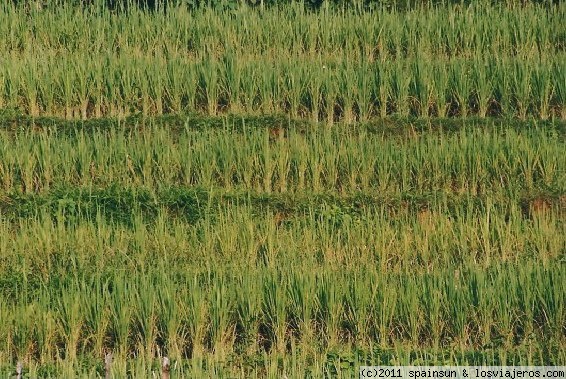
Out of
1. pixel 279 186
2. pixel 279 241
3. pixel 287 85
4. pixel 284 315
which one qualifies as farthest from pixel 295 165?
pixel 284 315

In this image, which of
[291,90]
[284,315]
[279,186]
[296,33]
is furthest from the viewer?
[296,33]

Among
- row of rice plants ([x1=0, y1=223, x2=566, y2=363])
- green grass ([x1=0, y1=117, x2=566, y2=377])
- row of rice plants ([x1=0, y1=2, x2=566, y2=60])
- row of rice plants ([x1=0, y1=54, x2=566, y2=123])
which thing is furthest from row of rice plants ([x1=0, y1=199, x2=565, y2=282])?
row of rice plants ([x1=0, y1=2, x2=566, y2=60])

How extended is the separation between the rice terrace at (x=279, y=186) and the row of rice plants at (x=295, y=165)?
2cm

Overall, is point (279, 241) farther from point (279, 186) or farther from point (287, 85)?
point (287, 85)

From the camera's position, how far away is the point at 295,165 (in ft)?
25.7

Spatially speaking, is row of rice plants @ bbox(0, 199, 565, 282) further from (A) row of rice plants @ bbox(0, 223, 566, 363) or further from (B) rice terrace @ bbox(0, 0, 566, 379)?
(A) row of rice plants @ bbox(0, 223, 566, 363)

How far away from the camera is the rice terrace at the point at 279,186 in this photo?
581 cm

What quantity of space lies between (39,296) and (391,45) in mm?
4794

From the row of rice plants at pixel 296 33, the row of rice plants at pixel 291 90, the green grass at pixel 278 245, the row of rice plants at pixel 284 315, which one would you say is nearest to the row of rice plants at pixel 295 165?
the green grass at pixel 278 245

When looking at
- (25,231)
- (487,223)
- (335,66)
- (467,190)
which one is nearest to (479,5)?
(335,66)

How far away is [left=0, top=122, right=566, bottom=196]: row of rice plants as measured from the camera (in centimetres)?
776

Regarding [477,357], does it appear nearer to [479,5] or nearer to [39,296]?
[39,296]

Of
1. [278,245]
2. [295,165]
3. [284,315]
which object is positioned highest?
[295,165]

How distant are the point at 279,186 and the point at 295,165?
6.8 inches
